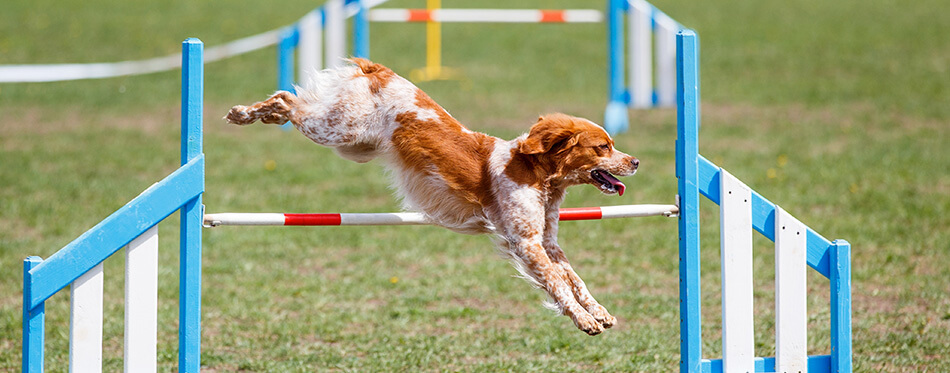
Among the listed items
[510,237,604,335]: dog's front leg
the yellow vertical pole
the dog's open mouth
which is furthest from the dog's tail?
A: the yellow vertical pole

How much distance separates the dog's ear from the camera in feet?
11.6

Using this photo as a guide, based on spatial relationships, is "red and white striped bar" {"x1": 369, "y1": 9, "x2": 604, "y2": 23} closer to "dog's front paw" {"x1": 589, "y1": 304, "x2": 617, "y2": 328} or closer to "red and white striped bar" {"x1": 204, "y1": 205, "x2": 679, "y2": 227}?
"red and white striped bar" {"x1": 204, "y1": 205, "x2": 679, "y2": 227}

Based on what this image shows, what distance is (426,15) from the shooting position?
36.0 feet

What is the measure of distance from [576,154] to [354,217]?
2.68 feet

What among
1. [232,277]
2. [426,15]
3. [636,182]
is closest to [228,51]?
[426,15]

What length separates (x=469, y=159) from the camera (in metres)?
3.61

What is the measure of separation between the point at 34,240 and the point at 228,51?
8669 mm

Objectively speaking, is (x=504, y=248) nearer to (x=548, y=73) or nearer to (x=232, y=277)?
(x=232, y=277)

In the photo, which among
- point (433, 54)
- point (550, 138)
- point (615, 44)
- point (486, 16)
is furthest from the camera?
point (433, 54)

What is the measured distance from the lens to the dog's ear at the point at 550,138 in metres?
3.53

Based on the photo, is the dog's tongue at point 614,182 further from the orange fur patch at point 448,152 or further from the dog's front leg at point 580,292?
the orange fur patch at point 448,152

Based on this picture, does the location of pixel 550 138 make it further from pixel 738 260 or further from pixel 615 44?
pixel 615 44

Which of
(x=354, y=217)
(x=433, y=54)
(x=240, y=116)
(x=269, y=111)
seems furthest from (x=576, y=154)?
(x=433, y=54)

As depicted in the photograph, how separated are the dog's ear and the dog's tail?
878mm
